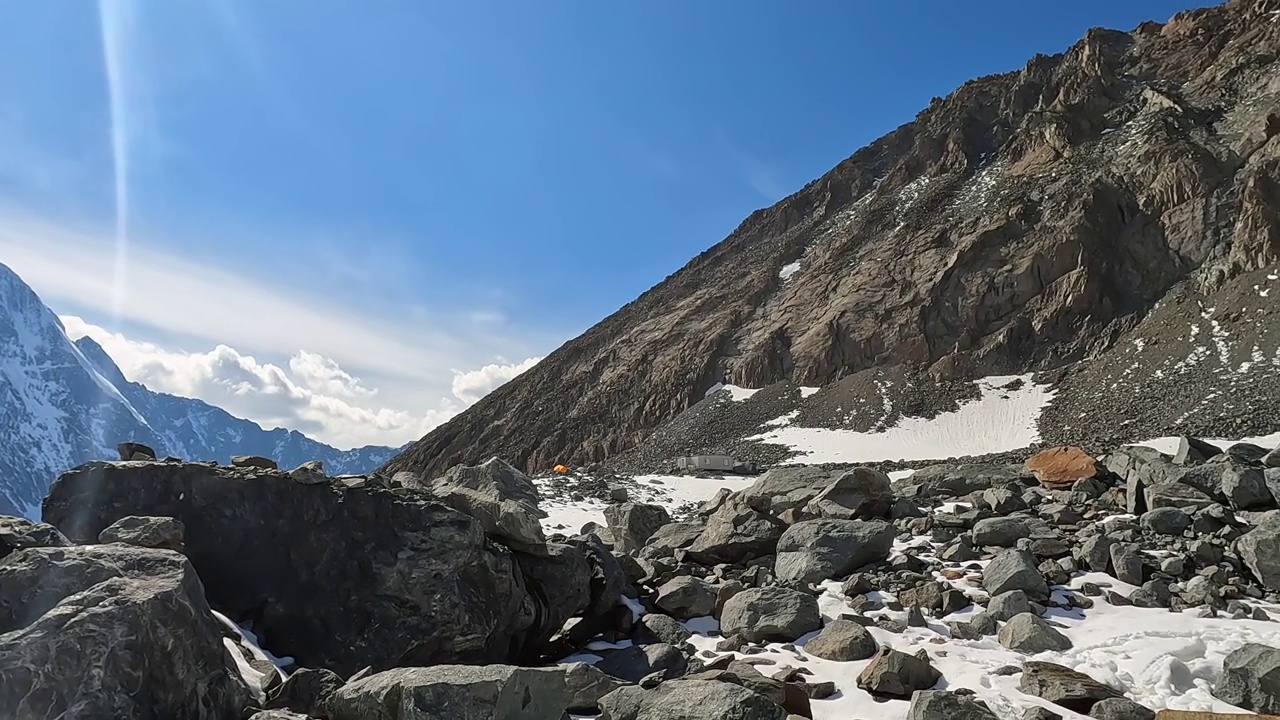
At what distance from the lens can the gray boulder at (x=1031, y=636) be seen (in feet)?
26.0

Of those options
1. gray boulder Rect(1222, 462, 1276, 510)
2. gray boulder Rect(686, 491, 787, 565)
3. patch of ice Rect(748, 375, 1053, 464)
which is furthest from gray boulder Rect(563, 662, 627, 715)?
patch of ice Rect(748, 375, 1053, 464)

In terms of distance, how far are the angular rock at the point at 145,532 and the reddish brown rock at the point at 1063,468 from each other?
15830 mm

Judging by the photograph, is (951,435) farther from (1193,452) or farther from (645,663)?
(645,663)

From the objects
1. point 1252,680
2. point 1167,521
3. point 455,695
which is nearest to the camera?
point 455,695

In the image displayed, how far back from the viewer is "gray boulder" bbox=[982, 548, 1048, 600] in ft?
30.8

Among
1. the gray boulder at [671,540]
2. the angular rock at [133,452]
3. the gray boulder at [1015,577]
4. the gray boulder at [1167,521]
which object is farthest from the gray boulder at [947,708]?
the angular rock at [133,452]

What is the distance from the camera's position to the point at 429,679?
5.68 metres

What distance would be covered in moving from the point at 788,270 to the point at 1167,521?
2599 inches

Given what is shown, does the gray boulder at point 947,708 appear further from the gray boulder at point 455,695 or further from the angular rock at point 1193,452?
the angular rock at point 1193,452

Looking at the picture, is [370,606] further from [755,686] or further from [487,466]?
[487,466]

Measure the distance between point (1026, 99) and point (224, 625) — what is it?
9160 cm

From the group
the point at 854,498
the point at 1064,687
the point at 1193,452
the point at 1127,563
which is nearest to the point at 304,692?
the point at 1064,687

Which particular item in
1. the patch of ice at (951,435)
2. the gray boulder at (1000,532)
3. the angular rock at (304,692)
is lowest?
the angular rock at (304,692)

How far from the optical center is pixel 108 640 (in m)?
5.26
